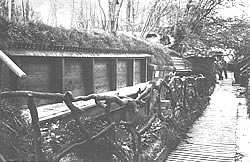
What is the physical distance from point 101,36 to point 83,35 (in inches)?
32.9

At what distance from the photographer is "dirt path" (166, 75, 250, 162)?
16.4 ft

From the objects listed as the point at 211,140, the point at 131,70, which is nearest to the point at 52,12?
the point at 131,70

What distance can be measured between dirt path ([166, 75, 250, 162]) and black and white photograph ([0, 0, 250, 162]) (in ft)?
0.06

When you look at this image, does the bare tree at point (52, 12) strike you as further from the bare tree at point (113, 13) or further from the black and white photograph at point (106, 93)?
the bare tree at point (113, 13)

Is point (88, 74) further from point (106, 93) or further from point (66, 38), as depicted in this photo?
point (66, 38)

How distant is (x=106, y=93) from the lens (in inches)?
258

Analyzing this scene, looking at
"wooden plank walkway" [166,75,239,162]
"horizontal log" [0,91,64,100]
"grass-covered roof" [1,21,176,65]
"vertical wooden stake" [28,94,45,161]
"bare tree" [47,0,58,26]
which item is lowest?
"wooden plank walkway" [166,75,239,162]

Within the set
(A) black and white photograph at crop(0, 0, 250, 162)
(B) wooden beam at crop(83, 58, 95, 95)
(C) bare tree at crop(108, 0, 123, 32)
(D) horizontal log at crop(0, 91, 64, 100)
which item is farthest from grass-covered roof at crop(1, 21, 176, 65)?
(C) bare tree at crop(108, 0, 123, 32)

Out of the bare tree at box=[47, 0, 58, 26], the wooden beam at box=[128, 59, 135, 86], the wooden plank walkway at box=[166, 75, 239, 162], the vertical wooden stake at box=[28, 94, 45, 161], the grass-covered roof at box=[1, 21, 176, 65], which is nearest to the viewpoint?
the vertical wooden stake at box=[28, 94, 45, 161]

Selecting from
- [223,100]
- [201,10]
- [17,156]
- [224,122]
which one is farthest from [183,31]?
[17,156]

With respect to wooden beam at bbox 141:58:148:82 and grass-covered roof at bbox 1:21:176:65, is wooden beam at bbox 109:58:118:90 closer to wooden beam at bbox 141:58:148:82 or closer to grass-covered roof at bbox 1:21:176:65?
grass-covered roof at bbox 1:21:176:65

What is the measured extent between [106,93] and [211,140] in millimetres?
2075

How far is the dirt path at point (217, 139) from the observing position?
5008 millimetres

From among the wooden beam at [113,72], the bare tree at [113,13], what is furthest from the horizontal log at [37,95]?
the bare tree at [113,13]
